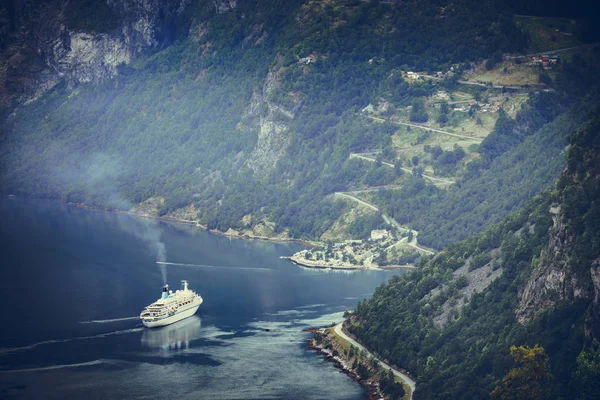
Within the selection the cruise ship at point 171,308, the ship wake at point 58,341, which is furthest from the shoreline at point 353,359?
the ship wake at point 58,341

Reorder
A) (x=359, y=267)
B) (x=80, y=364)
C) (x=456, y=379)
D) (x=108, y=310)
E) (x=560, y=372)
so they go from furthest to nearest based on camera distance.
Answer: (x=359, y=267) < (x=108, y=310) < (x=80, y=364) < (x=456, y=379) < (x=560, y=372)

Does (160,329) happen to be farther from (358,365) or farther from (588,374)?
(588,374)

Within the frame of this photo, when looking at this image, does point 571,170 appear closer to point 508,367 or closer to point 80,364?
point 508,367

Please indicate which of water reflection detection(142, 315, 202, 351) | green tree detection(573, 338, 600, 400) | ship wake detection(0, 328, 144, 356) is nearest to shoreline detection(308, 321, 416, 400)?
water reflection detection(142, 315, 202, 351)

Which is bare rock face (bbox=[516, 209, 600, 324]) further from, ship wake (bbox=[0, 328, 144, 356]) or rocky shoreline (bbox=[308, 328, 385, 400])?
ship wake (bbox=[0, 328, 144, 356])

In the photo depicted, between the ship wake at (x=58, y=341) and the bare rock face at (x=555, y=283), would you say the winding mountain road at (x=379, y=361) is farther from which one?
the ship wake at (x=58, y=341)

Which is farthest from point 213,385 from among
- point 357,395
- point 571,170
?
point 571,170

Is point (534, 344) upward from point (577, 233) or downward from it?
downward
